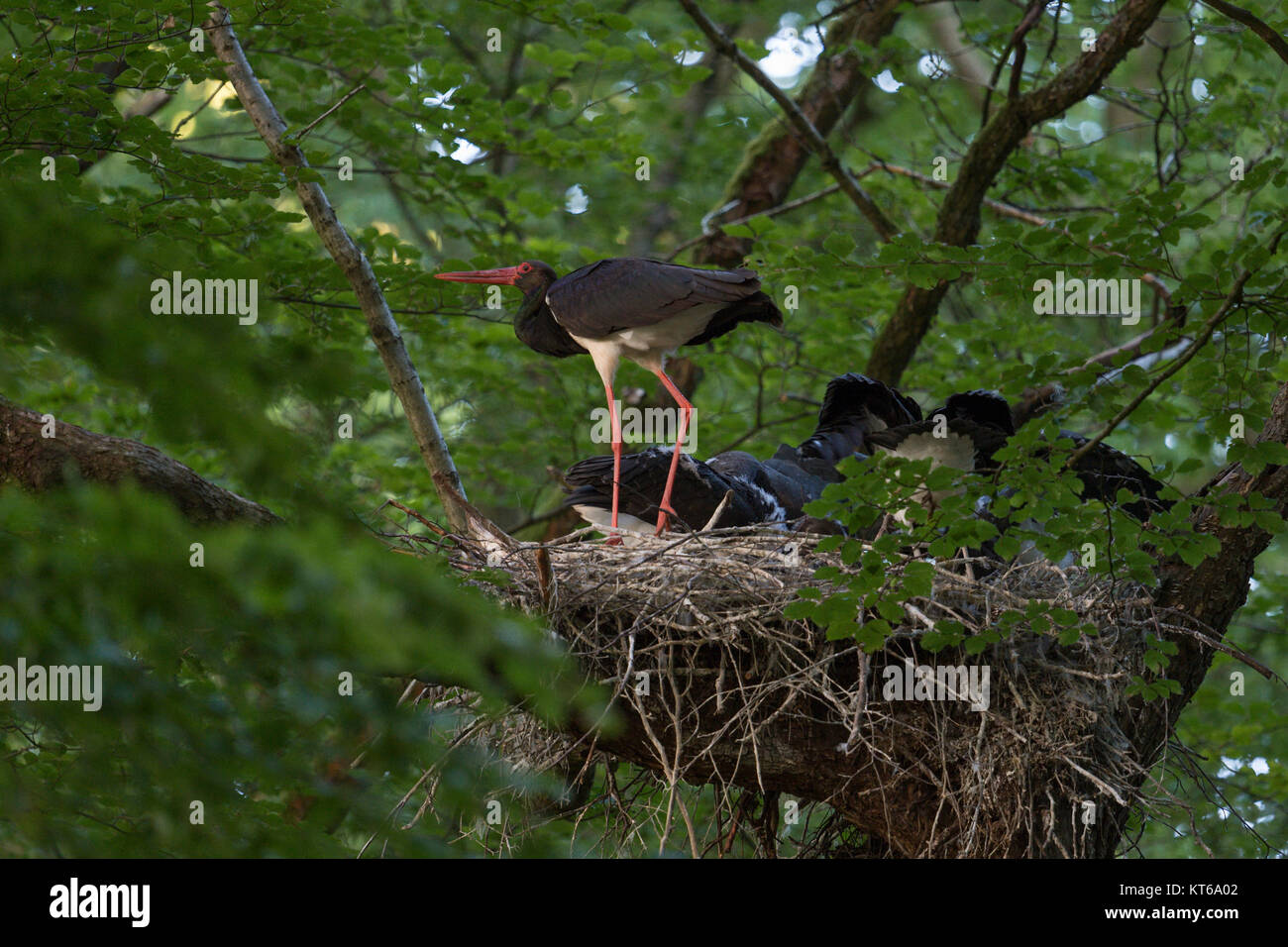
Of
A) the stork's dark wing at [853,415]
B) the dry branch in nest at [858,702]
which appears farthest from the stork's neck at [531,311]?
the dry branch in nest at [858,702]

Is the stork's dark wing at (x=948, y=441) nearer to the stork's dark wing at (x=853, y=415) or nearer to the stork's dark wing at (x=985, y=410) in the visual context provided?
the stork's dark wing at (x=985, y=410)

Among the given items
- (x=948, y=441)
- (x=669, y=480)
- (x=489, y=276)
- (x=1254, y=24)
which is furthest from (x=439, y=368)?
(x=1254, y=24)

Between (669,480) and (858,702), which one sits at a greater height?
(669,480)

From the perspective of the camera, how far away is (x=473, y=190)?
21.4ft

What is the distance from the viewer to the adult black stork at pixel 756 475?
5.45 metres

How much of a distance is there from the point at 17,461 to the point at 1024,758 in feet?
10.9

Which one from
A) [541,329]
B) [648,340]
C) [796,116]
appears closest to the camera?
[648,340]

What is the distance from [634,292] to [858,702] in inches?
85.8

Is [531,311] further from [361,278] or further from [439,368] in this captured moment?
[439,368]

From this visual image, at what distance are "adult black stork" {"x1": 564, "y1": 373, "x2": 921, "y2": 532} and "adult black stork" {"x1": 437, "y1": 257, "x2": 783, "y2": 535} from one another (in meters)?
0.11

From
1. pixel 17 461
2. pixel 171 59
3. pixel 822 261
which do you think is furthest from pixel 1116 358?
pixel 17 461

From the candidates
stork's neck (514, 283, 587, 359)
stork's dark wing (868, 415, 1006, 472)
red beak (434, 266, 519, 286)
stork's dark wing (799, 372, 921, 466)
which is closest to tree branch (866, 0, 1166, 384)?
stork's dark wing (799, 372, 921, 466)

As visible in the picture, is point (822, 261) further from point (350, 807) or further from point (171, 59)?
point (350, 807)

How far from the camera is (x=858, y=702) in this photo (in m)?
3.88
